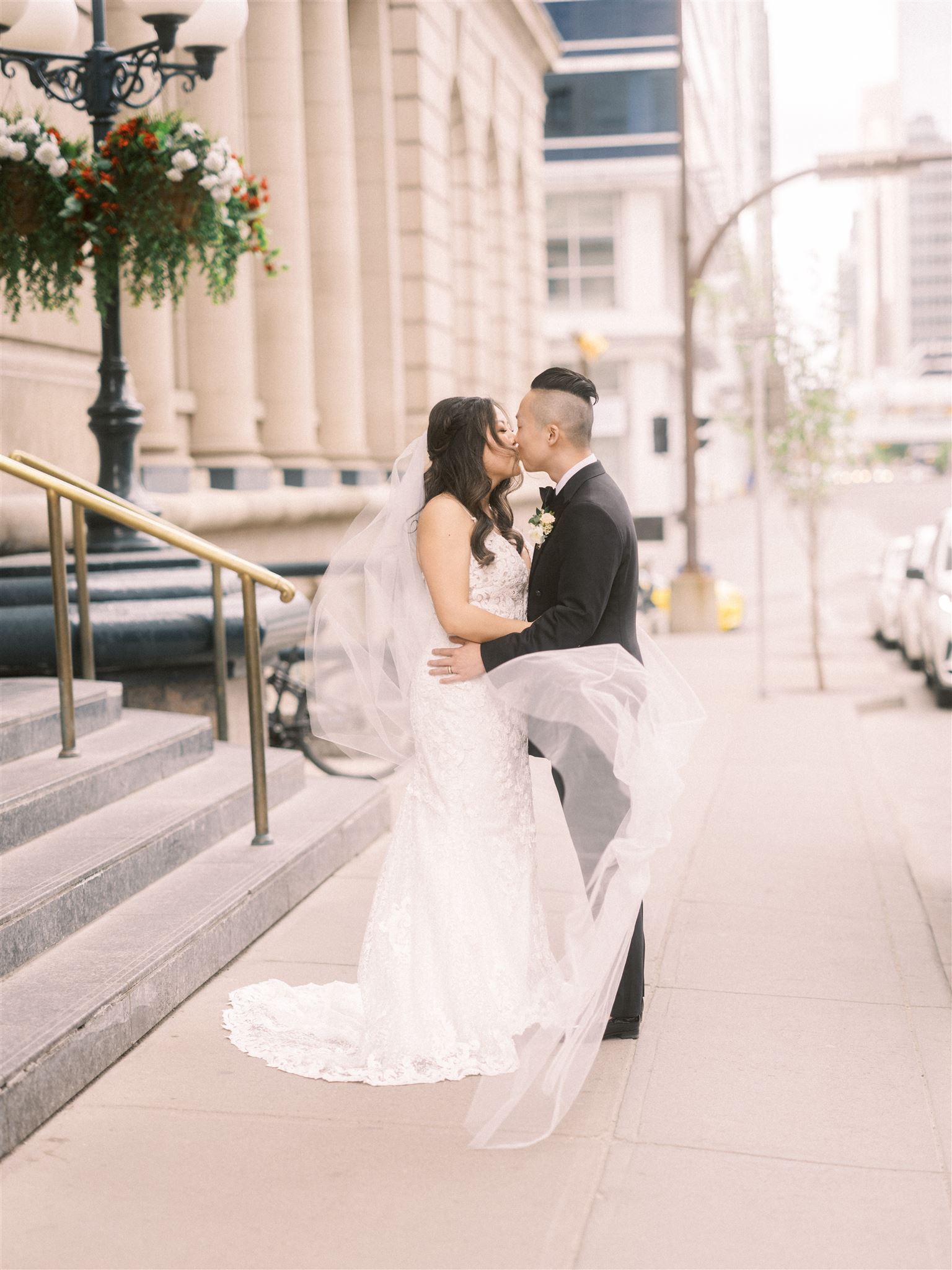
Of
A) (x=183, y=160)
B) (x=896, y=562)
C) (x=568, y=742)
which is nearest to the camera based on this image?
(x=568, y=742)

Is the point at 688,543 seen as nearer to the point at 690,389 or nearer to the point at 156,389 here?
the point at 690,389

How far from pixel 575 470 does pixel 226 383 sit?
30.9ft

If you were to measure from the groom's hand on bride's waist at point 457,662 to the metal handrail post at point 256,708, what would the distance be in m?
1.71

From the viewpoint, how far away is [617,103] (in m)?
48.0

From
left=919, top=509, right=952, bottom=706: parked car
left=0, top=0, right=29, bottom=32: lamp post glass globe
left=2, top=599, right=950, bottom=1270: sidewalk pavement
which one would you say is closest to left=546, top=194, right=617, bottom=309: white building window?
left=919, top=509, right=952, bottom=706: parked car

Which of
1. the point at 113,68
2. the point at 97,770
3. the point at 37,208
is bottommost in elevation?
the point at 97,770

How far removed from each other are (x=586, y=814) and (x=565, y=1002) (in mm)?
624

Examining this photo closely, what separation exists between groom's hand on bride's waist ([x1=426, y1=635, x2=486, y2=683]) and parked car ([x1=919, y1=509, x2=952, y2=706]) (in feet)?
33.1

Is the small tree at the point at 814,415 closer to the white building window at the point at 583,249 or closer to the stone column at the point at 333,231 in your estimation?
the stone column at the point at 333,231

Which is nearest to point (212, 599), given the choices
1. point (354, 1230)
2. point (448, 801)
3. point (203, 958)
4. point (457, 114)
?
point (203, 958)

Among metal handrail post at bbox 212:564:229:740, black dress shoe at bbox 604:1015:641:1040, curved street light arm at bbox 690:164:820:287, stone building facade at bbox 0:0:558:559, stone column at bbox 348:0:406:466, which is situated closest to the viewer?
black dress shoe at bbox 604:1015:641:1040

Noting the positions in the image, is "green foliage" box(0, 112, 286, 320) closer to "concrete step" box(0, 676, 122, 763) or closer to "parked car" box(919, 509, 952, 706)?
"concrete step" box(0, 676, 122, 763)

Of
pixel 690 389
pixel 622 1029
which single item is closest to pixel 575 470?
pixel 622 1029

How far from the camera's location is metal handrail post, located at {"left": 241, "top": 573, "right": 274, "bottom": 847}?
6.23 meters
